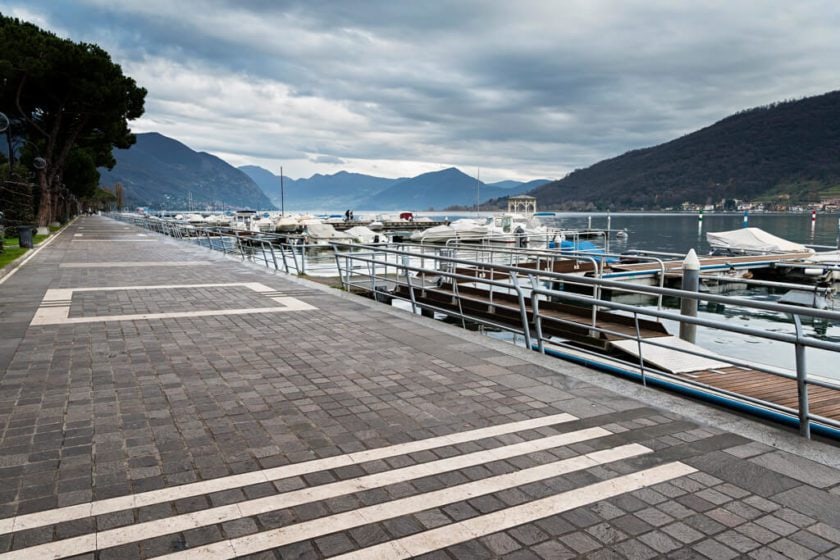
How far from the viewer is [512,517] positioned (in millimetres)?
3170

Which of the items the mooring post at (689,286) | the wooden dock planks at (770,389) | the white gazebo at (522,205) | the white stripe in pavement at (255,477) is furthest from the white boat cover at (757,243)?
the white gazebo at (522,205)

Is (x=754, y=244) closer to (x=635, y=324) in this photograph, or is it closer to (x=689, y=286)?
(x=689, y=286)

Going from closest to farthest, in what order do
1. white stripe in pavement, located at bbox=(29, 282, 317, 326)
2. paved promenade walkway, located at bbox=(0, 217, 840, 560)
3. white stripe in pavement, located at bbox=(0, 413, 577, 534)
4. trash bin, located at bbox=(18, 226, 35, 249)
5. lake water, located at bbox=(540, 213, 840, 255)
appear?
paved promenade walkway, located at bbox=(0, 217, 840, 560), white stripe in pavement, located at bbox=(0, 413, 577, 534), white stripe in pavement, located at bbox=(29, 282, 317, 326), trash bin, located at bbox=(18, 226, 35, 249), lake water, located at bbox=(540, 213, 840, 255)

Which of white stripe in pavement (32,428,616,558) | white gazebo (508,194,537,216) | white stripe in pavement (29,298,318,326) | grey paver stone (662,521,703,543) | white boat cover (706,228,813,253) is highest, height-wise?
white gazebo (508,194,537,216)

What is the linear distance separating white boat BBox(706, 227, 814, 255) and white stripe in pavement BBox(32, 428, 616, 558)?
88.0 feet

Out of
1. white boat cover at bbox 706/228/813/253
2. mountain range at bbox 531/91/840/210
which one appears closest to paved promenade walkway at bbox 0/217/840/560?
white boat cover at bbox 706/228/813/253

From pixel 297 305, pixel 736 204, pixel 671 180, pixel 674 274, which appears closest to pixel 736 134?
pixel 671 180

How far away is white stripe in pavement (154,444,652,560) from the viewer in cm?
285

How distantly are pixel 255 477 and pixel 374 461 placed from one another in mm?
748

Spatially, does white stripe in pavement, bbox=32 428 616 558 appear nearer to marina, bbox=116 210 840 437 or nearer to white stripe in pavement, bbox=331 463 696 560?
white stripe in pavement, bbox=331 463 696 560

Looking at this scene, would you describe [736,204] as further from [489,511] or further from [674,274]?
[489,511]

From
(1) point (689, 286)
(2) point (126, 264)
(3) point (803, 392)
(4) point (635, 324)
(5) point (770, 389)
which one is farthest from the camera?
(2) point (126, 264)

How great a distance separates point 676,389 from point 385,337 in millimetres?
3454

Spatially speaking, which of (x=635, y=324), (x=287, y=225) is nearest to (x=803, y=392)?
(x=635, y=324)
